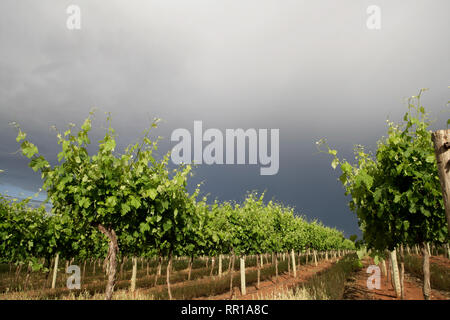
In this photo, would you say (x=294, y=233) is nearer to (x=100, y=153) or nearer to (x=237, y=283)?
(x=237, y=283)

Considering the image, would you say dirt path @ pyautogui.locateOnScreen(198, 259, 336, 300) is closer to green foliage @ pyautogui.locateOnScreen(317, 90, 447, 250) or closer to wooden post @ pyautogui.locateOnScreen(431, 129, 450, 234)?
green foliage @ pyautogui.locateOnScreen(317, 90, 447, 250)

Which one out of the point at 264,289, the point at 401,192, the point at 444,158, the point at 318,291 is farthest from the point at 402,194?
the point at 264,289

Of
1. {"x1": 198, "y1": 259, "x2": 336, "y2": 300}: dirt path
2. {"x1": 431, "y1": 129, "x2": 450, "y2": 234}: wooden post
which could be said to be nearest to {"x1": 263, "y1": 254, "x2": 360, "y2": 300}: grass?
{"x1": 198, "y1": 259, "x2": 336, "y2": 300}: dirt path

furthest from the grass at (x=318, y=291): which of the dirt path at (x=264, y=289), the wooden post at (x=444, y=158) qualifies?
the wooden post at (x=444, y=158)

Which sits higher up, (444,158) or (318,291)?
(444,158)

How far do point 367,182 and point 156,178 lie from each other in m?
5.07

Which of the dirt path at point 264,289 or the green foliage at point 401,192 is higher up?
the green foliage at point 401,192

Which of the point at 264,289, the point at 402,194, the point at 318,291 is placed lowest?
the point at 264,289

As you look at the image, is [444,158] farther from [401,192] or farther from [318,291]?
[318,291]

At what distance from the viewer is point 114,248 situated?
22.5ft

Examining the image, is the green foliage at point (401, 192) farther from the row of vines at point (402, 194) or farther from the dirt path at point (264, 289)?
the dirt path at point (264, 289)

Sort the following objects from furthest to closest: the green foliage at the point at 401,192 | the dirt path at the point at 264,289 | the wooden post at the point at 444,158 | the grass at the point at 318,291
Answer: the dirt path at the point at 264,289 → the grass at the point at 318,291 → the green foliage at the point at 401,192 → the wooden post at the point at 444,158

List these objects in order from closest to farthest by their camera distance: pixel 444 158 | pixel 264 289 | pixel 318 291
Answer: pixel 444 158 → pixel 318 291 → pixel 264 289
